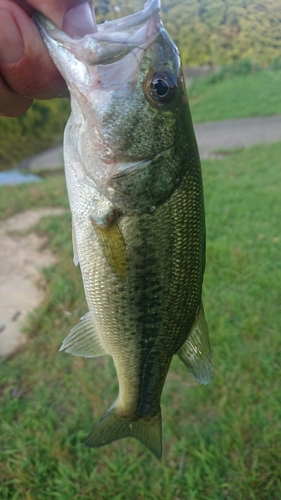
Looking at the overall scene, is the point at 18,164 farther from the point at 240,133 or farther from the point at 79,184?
the point at 79,184

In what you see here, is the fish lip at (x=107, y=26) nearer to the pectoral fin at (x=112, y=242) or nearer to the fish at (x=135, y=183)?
the fish at (x=135, y=183)

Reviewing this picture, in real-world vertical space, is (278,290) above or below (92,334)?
below

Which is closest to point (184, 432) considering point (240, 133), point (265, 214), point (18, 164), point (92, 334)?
point (92, 334)

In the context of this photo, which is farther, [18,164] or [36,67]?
[18,164]

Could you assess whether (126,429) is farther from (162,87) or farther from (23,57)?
(23,57)

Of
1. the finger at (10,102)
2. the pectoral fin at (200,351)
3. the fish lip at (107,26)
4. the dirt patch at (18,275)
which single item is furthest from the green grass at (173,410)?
the fish lip at (107,26)

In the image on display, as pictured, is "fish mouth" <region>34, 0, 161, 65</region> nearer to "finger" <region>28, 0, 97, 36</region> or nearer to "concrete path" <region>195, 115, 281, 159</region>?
"finger" <region>28, 0, 97, 36</region>

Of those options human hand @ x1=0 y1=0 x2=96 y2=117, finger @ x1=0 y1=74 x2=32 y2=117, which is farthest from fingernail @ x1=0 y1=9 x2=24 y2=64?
finger @ x1=0 y1=74 x2=32 y2=117
